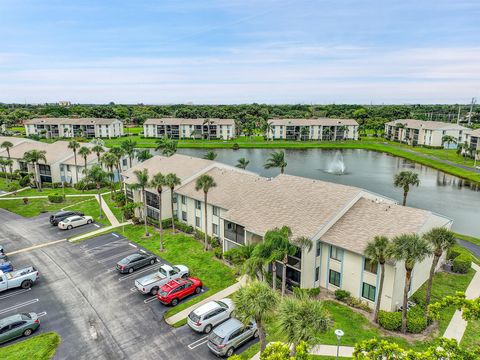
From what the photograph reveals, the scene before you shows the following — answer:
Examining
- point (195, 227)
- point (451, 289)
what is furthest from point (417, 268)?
point (195, 227)

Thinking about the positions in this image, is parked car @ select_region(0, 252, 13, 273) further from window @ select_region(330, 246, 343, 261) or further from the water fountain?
the water fountain

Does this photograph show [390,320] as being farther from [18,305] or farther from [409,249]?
[18,305]

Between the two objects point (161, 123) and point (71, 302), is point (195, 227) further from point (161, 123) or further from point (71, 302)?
point (161, 123)

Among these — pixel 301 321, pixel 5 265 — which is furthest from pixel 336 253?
pixel 5 265

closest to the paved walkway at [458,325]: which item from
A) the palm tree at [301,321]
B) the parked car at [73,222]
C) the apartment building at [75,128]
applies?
the palm tree at [301,321]

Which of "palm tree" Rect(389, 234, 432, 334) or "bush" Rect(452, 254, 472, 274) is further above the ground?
"palm tree" Rect(389, 234, 432, 334)

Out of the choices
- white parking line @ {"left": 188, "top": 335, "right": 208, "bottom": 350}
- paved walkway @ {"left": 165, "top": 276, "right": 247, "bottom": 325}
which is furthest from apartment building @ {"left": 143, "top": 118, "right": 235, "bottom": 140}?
white parking line @ {"left": 188, "top": 335, "right": 208, "bottom": 350}
